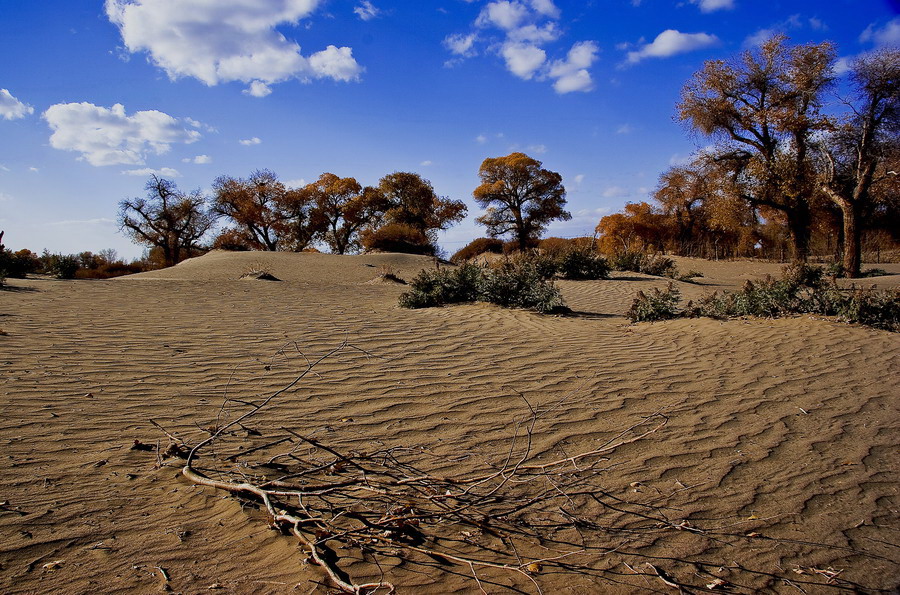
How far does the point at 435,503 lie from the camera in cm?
271

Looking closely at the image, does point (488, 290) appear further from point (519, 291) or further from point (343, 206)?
point (343, 206)

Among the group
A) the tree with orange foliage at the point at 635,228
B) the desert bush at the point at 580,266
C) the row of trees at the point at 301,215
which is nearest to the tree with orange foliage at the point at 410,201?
the row of trees at the point at 301,215

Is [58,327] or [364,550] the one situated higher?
[58,327]

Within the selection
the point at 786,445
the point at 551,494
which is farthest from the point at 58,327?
the point at 786,445

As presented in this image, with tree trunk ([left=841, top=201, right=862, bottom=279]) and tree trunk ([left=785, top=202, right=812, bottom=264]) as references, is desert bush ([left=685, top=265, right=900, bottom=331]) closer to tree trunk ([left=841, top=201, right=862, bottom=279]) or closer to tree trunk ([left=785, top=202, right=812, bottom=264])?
tree trunk ([left=841, top=201, right=862, bottom=279])

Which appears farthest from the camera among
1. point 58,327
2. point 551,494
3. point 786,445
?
point 58,327

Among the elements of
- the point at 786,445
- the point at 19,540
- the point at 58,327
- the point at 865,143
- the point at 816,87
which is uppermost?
the point at 816,87

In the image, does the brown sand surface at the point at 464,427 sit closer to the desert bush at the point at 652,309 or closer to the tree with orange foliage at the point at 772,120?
the desert bush at the point at 652,309

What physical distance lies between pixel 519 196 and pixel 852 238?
2262 cm

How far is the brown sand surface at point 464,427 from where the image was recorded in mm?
2262

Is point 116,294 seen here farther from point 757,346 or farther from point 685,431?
point 757,346

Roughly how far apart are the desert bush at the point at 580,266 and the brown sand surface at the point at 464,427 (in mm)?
7805

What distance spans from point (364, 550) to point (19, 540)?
1532 mm

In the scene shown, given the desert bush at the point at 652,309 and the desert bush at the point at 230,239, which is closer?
the desert bush at the point at 652,309
